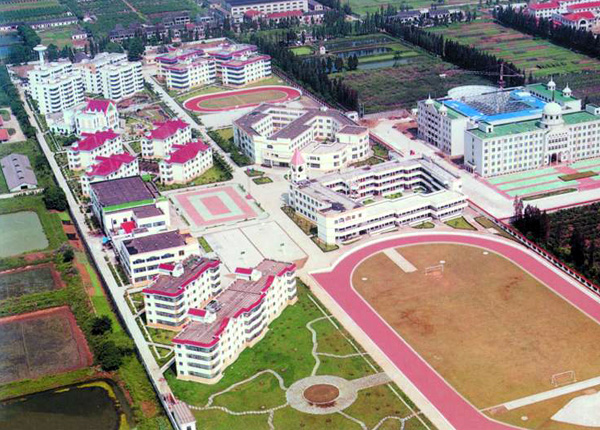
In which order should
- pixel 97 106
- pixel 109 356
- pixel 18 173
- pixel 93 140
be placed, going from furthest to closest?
pixel 97 106 → pixel 93 140 → pixel 18 173 → pixel 109 356

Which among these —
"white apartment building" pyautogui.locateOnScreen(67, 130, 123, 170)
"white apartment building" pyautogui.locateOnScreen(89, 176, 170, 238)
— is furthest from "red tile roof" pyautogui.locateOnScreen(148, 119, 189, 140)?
"white apartment building" pyautogui.locateOnScreen(89, 176, 170, 238)

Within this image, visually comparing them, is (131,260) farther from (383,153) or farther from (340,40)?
(340,40)

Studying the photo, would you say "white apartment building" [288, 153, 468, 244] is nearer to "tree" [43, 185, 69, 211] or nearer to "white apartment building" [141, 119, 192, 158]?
"white apartment building" [141, 119, 192, 158]

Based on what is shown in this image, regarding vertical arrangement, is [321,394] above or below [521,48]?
below

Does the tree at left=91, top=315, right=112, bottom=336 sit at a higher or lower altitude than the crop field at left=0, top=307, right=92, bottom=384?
higher

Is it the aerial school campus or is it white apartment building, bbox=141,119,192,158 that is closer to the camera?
the aerial school campus

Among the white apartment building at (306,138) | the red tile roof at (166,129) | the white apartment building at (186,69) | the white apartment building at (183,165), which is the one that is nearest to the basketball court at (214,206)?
Answer: the white apartment building at (183,165)

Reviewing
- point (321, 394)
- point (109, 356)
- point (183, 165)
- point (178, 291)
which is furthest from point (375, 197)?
point (109, 356)

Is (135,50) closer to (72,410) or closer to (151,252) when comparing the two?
(151,252)
